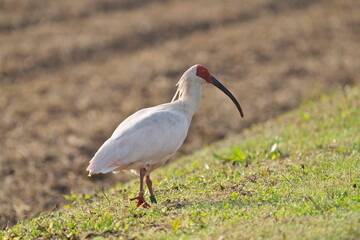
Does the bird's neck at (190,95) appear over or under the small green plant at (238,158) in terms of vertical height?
over

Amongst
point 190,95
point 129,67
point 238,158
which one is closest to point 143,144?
point 190,95

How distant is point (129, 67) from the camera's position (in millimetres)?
17719

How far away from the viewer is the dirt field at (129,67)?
12242mm

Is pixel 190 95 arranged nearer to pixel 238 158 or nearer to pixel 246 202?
pixel 238 158

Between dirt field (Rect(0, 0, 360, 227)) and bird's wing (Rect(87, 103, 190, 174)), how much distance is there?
3.37 meters

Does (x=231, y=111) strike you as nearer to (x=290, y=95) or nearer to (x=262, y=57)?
(x=290, y=95)

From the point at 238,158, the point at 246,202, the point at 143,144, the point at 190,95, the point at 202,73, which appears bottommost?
the point at 238,158

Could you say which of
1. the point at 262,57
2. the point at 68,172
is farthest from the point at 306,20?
the point at 68,172

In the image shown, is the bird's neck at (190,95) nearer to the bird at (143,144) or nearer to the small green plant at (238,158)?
the bird at (143,144)

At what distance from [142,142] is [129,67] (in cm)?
1129

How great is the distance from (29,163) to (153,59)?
7303 mm

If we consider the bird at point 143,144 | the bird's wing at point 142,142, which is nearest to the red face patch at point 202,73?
the bird at point 143,144

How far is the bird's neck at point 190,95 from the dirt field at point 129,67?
3.48m

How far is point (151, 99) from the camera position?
50.2 ft
